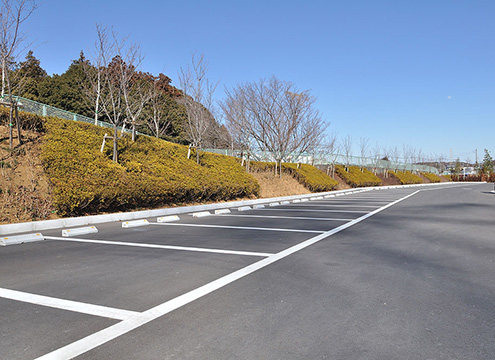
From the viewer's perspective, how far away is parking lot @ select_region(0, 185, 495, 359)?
9.18ft

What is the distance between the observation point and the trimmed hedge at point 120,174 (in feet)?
34.9

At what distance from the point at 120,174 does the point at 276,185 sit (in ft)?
43.7

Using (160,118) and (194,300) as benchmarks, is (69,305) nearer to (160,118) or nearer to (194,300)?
(194,300)

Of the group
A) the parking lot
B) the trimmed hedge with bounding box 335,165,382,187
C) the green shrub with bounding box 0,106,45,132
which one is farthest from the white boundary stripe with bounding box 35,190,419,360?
the trimmed hedge with bounding box 335,165,382,187

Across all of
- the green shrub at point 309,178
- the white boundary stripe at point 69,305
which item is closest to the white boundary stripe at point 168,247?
the white boundary stripe at point 69,305

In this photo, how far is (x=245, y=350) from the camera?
9.00ft

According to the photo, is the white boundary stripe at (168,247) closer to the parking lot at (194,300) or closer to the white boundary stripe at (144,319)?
the parking lot at (194,300)

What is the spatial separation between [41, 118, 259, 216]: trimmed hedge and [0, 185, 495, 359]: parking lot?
3.65 m

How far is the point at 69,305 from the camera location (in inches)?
145

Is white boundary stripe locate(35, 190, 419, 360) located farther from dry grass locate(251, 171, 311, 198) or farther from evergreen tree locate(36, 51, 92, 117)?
evergreen tree locate(36, 51, 92, 117)

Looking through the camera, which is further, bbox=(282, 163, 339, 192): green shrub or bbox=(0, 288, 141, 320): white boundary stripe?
bbox=(282, 163, 339, 192): green shrub

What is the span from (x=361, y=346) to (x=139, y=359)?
1.70 m

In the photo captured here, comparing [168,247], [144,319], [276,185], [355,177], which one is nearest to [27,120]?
[168,247]

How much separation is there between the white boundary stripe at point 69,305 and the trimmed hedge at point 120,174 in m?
6.45
